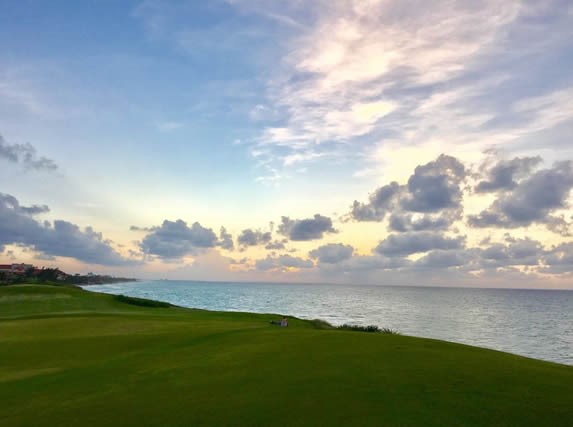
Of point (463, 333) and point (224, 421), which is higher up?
point (224, 421)

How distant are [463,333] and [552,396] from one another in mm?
75002

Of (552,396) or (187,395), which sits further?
(187,395)

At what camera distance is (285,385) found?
A: 14672mm

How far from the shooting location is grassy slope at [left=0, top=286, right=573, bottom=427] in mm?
11922

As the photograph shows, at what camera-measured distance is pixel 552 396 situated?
42.1 ft

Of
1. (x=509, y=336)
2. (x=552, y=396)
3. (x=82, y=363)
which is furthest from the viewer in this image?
(x=509, y=336)

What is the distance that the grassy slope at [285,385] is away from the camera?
39.1 ft

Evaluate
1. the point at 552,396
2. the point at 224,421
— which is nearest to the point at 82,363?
the point at 224,421

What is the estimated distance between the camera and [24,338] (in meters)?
32.5

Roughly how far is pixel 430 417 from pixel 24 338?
32520mm

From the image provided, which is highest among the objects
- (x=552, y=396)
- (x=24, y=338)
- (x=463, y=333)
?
(x=552, y=396)

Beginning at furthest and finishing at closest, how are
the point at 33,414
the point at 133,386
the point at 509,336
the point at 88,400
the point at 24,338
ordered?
the point at 509,336, the point at 24,338, the point at 133,386, the point at 88,400, the point at 33,414

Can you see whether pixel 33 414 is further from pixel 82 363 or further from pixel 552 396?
pixel 552 396

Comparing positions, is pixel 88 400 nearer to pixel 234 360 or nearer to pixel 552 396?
pixel 234 360
